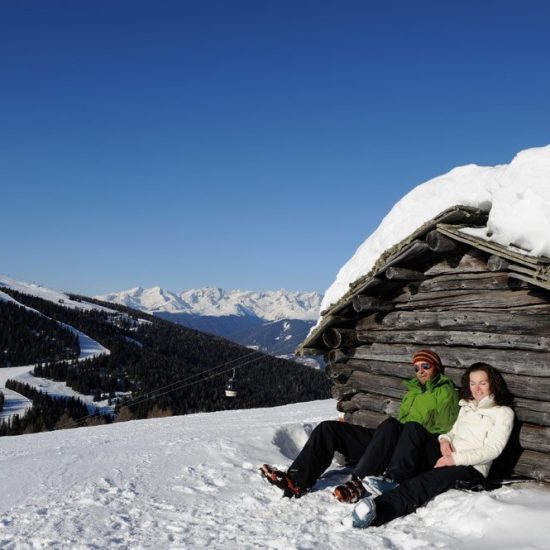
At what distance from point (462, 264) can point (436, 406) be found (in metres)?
1.91

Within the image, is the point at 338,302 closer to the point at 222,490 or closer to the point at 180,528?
the point at 222,490

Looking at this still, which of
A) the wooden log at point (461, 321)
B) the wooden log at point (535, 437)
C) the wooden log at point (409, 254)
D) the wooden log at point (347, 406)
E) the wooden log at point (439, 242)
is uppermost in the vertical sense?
the wooden log at point (439, 242)

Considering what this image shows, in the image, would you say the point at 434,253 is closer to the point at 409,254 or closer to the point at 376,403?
the point at 409,254

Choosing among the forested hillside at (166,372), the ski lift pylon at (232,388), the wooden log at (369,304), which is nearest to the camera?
the wooden log at (369,304)

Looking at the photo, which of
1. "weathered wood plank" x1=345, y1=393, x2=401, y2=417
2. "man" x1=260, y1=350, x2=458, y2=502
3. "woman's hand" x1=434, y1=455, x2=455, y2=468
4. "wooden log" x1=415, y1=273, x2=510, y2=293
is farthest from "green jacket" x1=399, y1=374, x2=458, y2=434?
"weathered wood plank" x1=345, y1=393, x2=401, y2=417

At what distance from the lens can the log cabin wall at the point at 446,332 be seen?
6137 mm

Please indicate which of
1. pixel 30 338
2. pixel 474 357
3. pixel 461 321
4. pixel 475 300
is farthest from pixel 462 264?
pixel 30 338

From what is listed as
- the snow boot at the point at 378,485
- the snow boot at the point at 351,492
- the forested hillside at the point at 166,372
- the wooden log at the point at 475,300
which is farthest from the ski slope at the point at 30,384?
the snow boot at the point at 378,485

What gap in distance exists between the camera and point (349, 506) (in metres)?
5.78

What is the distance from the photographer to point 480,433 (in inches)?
223

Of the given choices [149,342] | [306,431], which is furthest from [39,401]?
[306,431]

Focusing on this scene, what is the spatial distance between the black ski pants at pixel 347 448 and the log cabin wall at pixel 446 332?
150 centimetres

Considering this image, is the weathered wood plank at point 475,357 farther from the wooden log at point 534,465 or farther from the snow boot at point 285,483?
the snow boot at point 285,483

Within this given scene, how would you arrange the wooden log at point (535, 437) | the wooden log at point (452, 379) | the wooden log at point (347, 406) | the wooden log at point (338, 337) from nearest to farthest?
the wooden log at point (535, 437)
the wooden log at point (452, 379)
the wooden log at point (338, 337)
the wooden log at point (347, 406)
